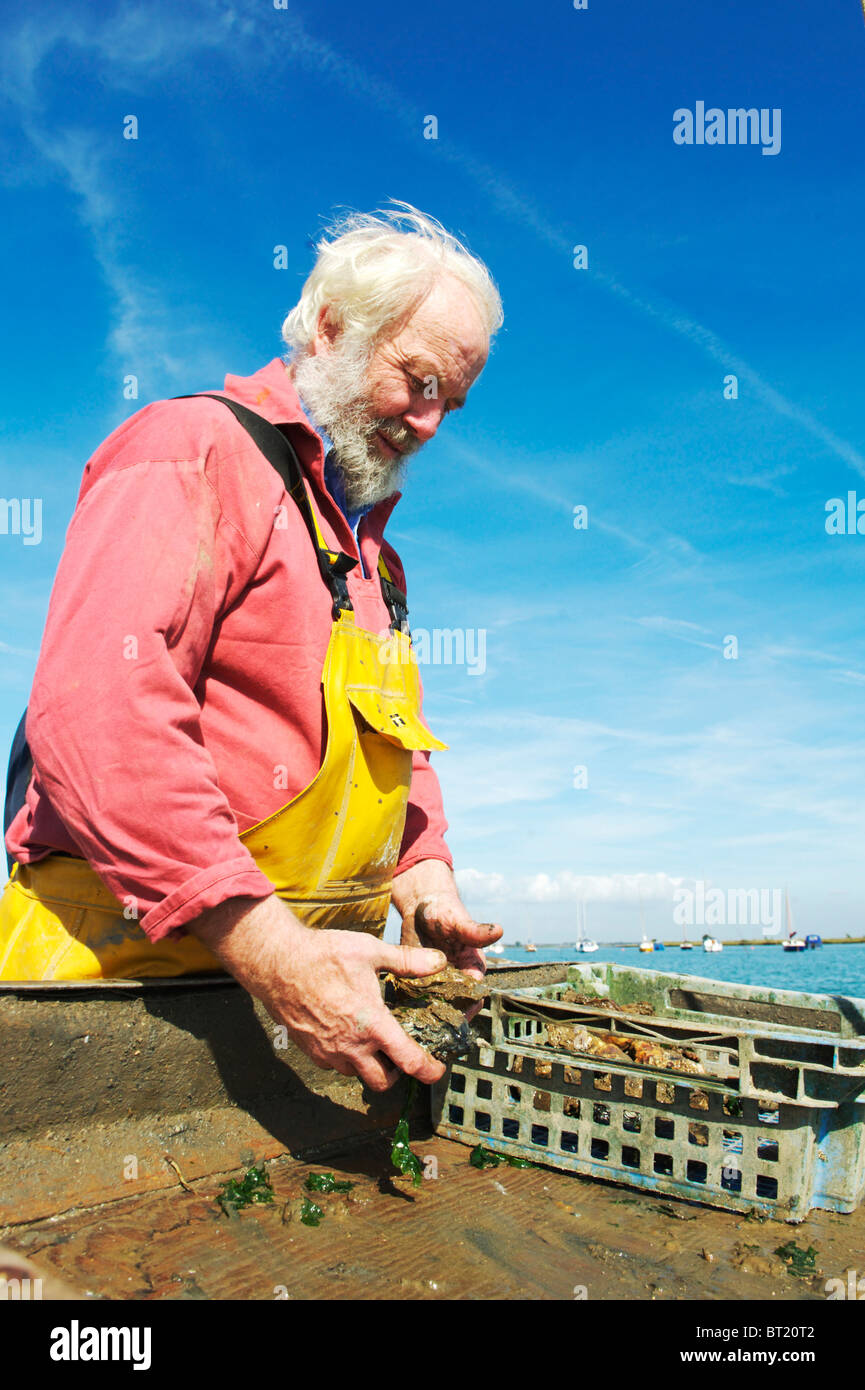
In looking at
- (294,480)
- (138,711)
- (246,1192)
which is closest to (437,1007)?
(246,1192)

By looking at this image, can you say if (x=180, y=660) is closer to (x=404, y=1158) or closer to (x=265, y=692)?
(x=265, y=692)

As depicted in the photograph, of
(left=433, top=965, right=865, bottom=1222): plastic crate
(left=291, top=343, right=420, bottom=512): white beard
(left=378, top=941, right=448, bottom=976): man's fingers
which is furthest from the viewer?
(left=291, top=343, right=420, bottom=512): white beard

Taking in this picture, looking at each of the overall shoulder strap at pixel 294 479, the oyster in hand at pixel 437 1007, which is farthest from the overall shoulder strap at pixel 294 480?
the oyster in hand at pixel 437 1007

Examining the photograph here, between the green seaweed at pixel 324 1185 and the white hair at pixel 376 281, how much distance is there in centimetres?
253

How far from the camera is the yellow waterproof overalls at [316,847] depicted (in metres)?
2.12

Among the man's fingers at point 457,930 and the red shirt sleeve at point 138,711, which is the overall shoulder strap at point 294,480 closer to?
the red shirt sleeve at point 138,711

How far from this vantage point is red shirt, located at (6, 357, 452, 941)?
1.78m

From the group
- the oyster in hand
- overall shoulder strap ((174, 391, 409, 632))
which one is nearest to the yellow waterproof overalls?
overall shoulder strap ((174, 391, 409, 632))

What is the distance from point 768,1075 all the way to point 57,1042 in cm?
181

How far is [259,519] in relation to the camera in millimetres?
2186

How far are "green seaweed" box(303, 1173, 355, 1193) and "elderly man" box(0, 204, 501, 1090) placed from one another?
35 cm

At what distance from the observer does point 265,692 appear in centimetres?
226

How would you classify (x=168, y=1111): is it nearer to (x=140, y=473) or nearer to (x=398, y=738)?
(x=398, y=738)

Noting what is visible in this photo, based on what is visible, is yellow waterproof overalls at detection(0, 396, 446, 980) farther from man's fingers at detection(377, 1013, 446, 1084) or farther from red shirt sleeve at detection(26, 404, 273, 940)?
man's fingers at detection(377, 1013, 446, 1084)
